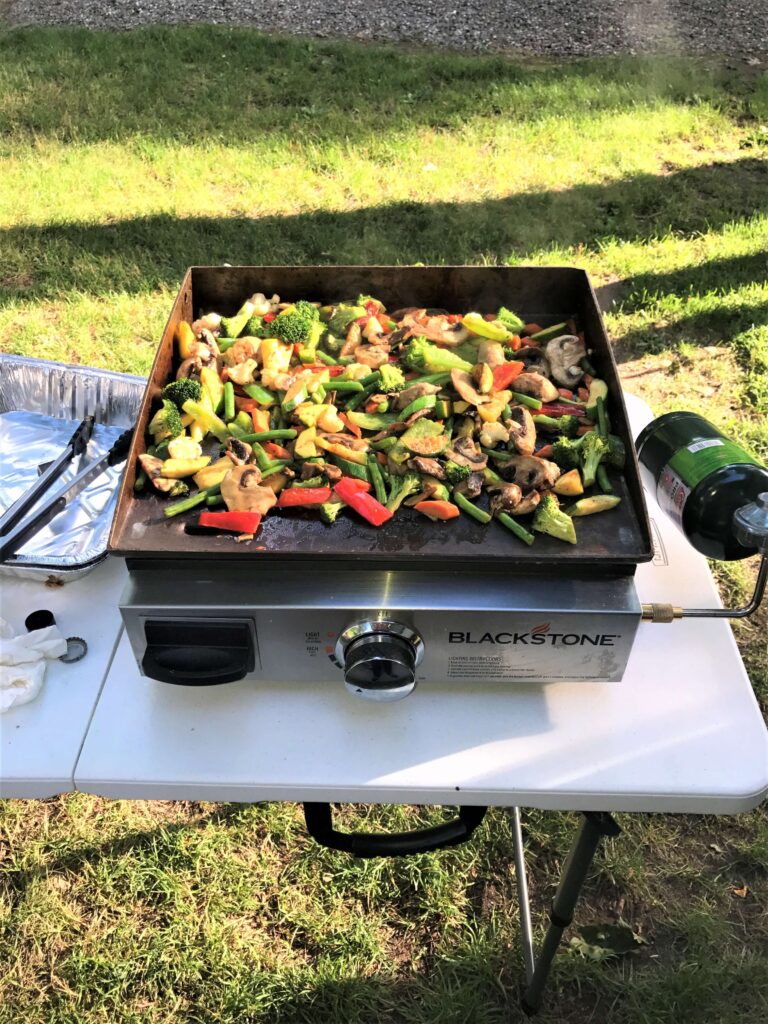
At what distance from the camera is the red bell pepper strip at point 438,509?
1.34 m

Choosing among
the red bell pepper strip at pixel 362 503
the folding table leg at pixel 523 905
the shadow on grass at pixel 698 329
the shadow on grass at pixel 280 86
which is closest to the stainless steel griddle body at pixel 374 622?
the red bell pepper strip at pixel 362 503

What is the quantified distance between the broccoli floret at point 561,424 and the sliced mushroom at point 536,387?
54 mm

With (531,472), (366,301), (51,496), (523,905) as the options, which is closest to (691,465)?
(531,472)

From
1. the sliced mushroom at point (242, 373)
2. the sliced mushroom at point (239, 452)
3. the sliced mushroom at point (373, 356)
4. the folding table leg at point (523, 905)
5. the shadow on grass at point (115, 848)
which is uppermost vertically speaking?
the sliced mushroom at point (242, 373)

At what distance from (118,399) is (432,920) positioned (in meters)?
1.75

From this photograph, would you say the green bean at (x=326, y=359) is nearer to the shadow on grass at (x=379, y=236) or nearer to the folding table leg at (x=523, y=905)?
the folding table leg at (x=523, y=905)

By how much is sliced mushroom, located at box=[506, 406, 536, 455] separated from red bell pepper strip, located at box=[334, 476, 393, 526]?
0.94ft

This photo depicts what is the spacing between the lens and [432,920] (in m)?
2.38

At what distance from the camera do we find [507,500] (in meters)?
1.33

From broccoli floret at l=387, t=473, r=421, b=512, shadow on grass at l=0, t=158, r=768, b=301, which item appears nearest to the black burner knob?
broccoli floret at l=387, t=473, r=421, b=512

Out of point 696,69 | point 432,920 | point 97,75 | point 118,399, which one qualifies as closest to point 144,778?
point 118,399

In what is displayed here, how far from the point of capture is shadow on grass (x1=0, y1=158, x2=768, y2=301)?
4.62 meters

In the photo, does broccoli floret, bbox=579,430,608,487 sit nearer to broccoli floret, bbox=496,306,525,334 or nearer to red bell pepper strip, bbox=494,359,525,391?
red bell pepper strip, bbox=494,359,525,391

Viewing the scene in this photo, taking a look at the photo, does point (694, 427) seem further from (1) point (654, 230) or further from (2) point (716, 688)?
(1) point (654, 230)
